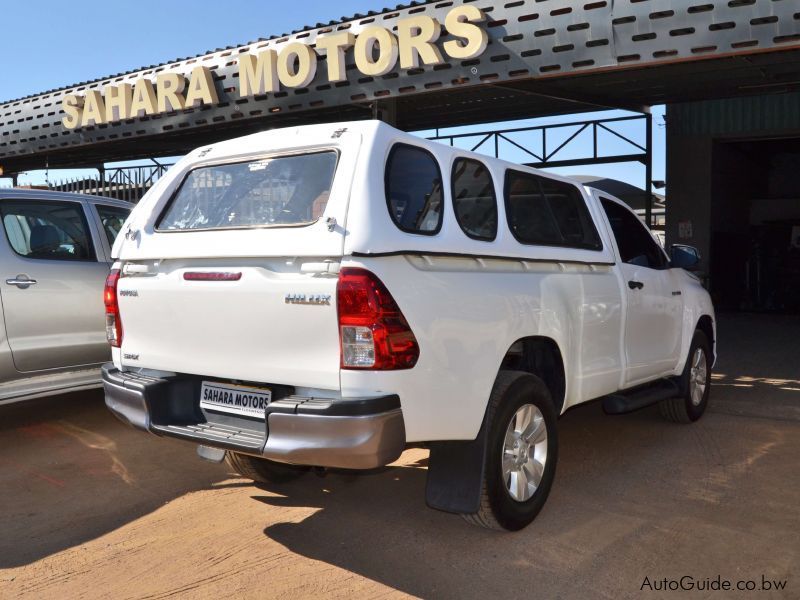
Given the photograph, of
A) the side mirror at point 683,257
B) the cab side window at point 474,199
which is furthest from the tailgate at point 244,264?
the side mirror at point 683,257

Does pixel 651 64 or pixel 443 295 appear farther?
pixel 651 64

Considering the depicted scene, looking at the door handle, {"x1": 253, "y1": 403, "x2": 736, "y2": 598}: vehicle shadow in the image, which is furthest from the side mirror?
the door handle

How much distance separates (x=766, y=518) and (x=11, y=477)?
4589 millimetres

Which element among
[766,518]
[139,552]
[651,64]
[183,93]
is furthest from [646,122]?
[139,552]

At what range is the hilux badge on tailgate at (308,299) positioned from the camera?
10.3 feet

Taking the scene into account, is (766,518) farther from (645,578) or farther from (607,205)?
(607,205)

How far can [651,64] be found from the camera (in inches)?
311

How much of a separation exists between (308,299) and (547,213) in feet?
6.24

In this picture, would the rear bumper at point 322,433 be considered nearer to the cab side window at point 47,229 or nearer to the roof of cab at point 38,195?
the cab side window at point 47,229

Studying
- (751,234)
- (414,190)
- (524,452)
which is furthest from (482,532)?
(751,234)

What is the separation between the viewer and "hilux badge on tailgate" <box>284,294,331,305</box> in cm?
315

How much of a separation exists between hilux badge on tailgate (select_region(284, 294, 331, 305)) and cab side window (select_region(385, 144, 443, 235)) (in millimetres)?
466

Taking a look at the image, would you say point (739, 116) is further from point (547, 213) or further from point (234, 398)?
point (234, 398)

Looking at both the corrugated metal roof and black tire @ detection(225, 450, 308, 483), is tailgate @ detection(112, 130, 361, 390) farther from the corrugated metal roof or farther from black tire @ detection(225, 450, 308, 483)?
the corrugated metal roof
